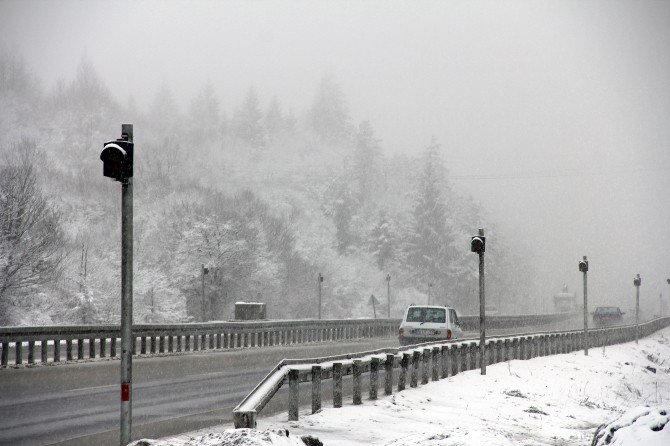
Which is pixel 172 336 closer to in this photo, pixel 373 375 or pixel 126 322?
pixel 373 375

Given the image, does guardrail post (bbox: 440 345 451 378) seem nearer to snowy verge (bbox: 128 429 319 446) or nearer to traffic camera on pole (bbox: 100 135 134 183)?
snowy verge (bbox: 128 429 319 446)

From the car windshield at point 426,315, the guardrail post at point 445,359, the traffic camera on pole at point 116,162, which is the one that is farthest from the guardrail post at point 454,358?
the traffic camera on pole at point 116,162

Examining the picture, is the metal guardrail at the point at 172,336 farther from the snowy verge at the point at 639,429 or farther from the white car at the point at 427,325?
the snowy verge at the point at 639,429

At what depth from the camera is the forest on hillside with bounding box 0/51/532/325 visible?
67750 mm

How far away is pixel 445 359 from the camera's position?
19812mm

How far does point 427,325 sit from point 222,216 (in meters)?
57.7

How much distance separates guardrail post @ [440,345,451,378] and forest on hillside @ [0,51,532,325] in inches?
1256

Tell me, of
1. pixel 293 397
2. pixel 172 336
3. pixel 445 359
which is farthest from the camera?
pixel 172 336

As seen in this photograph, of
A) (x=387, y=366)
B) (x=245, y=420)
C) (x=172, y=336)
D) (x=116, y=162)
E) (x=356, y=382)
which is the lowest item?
(x=172, y=336)

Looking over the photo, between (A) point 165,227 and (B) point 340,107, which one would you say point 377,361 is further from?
(B) point 340,107

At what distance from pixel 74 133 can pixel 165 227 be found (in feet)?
242

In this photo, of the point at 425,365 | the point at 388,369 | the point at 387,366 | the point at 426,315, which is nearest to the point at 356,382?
the point at 387,366

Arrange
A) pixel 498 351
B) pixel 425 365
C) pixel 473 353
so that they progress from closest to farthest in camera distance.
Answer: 1. pixel 425 365
2. pixel 473 353
3. pixel 498 351

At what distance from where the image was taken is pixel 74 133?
153250 mm
